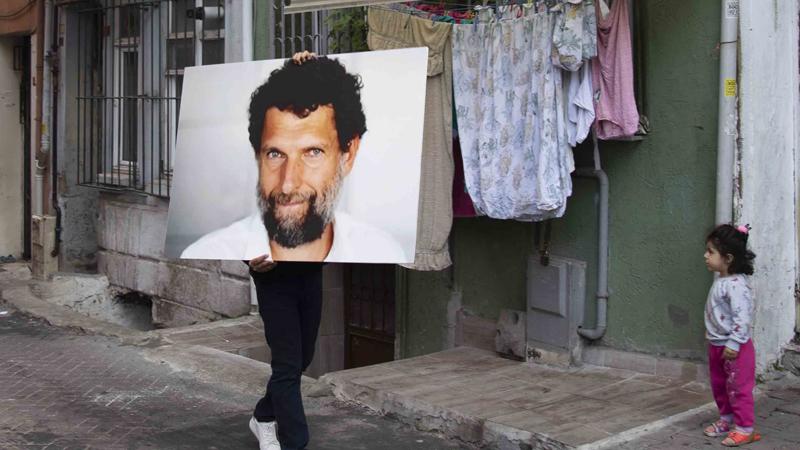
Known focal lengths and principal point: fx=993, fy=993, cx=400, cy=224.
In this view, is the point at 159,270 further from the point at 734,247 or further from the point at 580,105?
the point at 734,247

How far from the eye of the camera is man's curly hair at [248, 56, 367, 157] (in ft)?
16.3

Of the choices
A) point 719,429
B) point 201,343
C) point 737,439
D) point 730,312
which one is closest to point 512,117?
point 730,312

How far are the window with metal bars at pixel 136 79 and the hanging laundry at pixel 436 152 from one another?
12.1ft

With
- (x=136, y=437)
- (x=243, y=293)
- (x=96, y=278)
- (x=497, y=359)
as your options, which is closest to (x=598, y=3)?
(x=497, y=359)

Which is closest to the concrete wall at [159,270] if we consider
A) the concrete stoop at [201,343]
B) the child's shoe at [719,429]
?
the concrete stoop at [201,343]

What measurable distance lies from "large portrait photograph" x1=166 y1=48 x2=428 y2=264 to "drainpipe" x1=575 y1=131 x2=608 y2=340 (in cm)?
190

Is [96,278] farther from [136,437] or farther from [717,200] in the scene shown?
[717,200]

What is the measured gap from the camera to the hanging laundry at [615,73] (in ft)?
19.6

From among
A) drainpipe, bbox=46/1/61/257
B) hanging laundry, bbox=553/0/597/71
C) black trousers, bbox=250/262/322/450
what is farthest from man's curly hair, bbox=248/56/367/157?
drainpipe, bbox=46/1/61/257

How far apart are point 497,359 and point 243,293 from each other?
3126mm

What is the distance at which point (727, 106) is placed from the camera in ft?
18.8

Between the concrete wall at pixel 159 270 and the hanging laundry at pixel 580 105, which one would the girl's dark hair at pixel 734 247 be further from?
the concrete wall at pixel 159 270

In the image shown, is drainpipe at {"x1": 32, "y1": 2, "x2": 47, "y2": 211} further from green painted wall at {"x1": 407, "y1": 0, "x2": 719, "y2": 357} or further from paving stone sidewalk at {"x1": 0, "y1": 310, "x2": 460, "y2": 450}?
green painted wall at {"x1": 407, "y1": 0, "x2": 719, "y2": 357}

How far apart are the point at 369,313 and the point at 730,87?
13.5ft
